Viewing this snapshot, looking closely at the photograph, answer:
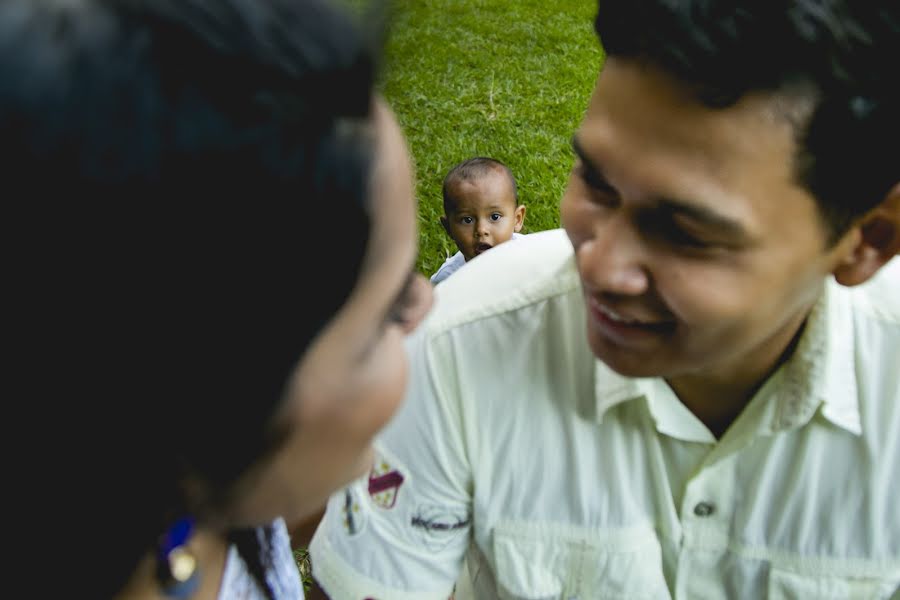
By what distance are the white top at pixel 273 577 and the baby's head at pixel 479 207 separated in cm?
206

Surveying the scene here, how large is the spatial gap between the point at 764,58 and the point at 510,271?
543mm

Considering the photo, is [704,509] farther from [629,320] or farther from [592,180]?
[592,180]

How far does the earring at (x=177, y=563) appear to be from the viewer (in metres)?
0.92

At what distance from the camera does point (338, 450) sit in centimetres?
80

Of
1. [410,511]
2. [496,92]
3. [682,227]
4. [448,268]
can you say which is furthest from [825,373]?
Result: [496,92]

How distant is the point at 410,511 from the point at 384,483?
7 centimetres

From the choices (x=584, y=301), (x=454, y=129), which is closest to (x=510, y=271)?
(x=584, y=301)

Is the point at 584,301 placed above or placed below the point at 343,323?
below

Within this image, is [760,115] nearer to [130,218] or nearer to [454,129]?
[130,218]

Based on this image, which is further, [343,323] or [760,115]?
[760,115]

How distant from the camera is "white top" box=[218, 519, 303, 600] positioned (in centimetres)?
120

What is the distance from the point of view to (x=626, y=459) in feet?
4.12

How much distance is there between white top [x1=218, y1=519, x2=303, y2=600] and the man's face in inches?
25.3

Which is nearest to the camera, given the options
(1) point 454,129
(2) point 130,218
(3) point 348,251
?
(2) point 130,218
